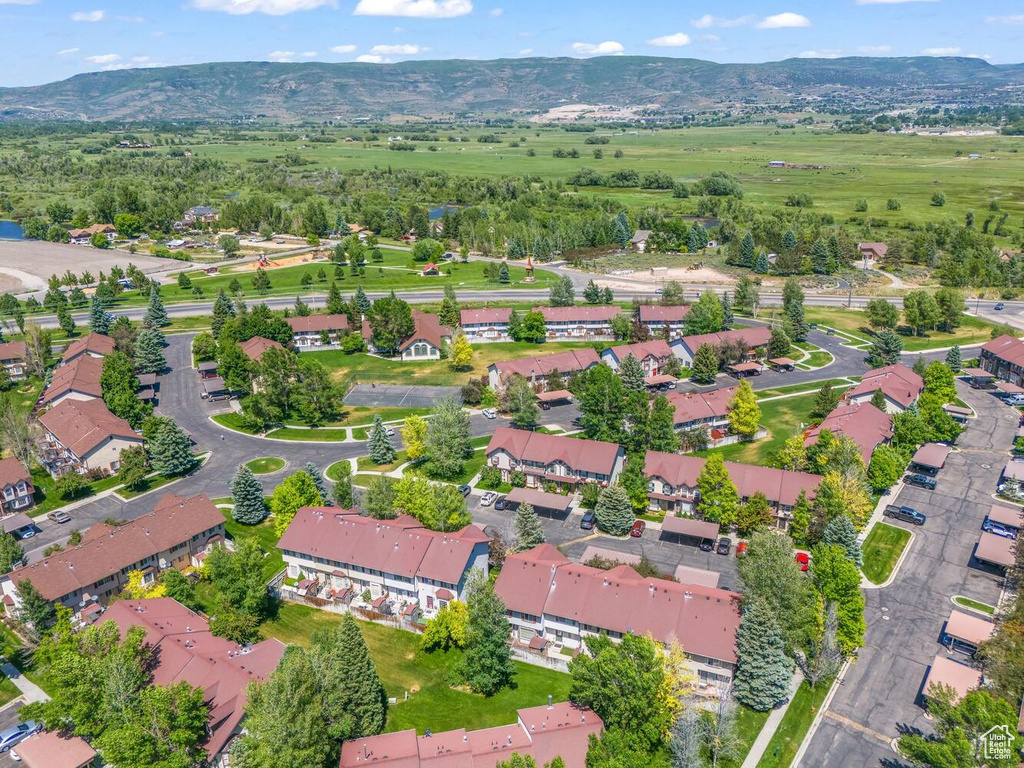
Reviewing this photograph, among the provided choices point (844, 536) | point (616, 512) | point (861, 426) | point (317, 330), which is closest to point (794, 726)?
point (844, 536)

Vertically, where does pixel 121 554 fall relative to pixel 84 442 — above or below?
below

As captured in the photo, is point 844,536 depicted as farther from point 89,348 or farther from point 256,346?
point 89,348

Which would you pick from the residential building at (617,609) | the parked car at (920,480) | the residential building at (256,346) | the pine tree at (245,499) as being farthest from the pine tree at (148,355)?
the parked car at (920,480)

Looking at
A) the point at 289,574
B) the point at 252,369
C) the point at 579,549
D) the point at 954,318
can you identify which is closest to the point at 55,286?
the point at 252,369

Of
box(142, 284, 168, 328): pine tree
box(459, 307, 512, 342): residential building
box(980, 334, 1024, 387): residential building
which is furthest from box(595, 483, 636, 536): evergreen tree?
box(142, 284, 168, 328): pine tree

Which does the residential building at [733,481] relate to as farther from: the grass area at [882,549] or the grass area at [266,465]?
the grass area at [266,465]
